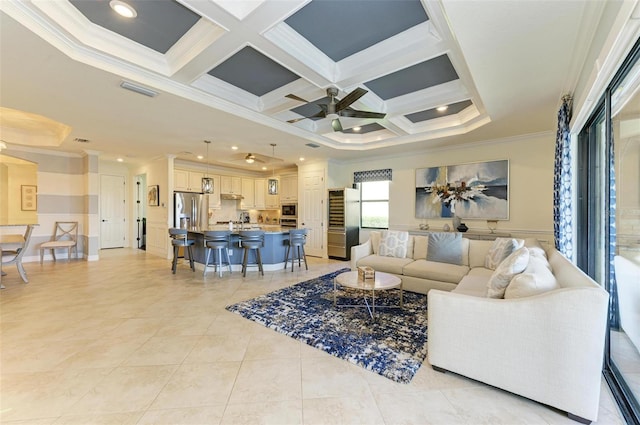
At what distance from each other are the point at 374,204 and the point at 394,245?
8.76 ft

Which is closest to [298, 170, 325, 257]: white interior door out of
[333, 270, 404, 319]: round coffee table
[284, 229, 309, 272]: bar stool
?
[284, 229, 309, 272]: bar stool

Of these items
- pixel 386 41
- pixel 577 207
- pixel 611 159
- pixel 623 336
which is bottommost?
pixel 623 336

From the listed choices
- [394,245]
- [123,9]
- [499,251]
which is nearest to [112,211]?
[123,9]

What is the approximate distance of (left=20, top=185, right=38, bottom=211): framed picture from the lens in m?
6.82

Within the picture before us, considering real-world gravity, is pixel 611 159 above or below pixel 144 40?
below

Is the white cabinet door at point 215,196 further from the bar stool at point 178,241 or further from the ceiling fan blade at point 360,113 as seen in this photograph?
the ceiling fan blade at point 360,113

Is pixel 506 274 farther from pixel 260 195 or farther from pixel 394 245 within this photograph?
pixel 260 195

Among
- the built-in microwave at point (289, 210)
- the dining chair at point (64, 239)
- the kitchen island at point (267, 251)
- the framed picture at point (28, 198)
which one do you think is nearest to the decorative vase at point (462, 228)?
the kitchen island at point (267, 251)

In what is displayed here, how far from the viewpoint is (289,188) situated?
334 inches

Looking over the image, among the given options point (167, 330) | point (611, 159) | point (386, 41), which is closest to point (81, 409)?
point (167, 330)

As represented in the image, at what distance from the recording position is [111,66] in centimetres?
278

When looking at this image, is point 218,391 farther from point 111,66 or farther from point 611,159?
point 611,159

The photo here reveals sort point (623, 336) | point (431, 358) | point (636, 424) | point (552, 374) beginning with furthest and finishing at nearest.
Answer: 1. point (623, 336)
2. point (431, 358)
3. point (552, 374)
4. point (636, 424)

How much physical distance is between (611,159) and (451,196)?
3.55 m
